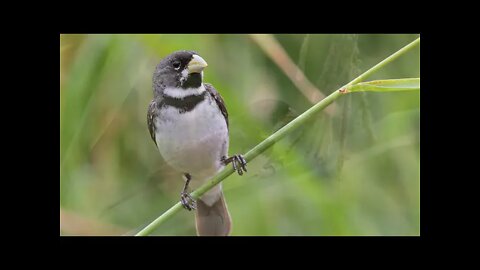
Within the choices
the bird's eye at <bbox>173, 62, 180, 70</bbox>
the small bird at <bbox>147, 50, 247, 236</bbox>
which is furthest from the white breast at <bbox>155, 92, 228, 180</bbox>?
the bird's eye at <bbox>173, 62, 180, 70</bbox>

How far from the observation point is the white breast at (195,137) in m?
1.87

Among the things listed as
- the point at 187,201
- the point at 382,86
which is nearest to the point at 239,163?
the point at 187,201

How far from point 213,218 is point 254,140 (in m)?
0.29

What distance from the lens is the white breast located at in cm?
187

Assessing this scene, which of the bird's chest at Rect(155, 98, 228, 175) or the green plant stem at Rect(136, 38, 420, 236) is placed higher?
the bird's chest at Rect(155, 98, 228, 175)

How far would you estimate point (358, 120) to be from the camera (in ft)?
6.34

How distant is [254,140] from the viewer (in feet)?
6.08

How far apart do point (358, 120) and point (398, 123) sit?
0.11 meters

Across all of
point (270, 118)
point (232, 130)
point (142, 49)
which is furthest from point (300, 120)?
point (142, 49)

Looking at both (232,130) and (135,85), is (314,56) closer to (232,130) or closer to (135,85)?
(232,130)

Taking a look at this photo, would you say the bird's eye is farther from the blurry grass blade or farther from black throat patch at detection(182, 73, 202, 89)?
the blurry grass blade

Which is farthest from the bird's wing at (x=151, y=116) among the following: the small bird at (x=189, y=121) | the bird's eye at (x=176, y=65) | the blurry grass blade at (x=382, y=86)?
the blurry grass blade at (x=382, y=86)

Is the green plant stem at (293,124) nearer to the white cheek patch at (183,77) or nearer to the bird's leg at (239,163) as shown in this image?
the bird's leg at (239,163)
